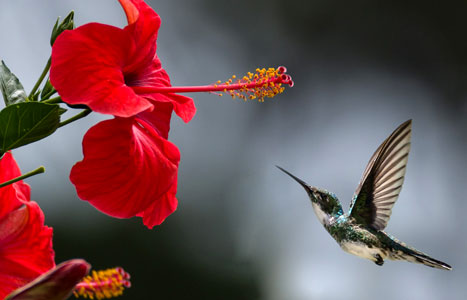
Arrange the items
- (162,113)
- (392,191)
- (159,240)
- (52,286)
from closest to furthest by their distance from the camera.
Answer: (52,286) < (162,113) < (392,191) < (159,240)

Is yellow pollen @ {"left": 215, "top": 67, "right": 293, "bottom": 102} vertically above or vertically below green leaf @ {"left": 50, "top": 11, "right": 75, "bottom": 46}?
above

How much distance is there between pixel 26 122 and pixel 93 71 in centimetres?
10

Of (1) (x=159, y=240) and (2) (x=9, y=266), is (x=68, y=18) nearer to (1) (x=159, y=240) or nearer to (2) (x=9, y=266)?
(2) (x=9, y=266)

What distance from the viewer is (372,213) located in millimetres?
1589

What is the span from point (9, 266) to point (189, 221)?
378 centimetres

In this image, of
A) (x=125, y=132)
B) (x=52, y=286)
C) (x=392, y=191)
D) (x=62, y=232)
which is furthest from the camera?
(x=62, y=232)

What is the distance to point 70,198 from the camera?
4086mm

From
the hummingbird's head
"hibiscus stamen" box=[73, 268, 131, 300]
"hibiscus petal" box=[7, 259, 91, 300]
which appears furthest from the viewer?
the hummingbird's head

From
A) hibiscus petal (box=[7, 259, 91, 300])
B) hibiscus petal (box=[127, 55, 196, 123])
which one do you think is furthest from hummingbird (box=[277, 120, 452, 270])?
hibiscus petal (box=[7, 259, 91, 300])

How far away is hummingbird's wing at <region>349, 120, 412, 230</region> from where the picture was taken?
1.42m

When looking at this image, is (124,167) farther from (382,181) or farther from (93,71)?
(382,181)

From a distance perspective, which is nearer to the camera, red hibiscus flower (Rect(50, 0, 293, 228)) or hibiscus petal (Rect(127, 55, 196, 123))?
red hibiscus flower (Rect(50, 0, 293, 228))

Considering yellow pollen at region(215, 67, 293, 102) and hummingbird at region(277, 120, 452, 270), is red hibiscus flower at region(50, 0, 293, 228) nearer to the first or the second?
yellow pollen at region(215, 67, 293, 102)

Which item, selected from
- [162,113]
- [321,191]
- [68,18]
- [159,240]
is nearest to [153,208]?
[162,113]
